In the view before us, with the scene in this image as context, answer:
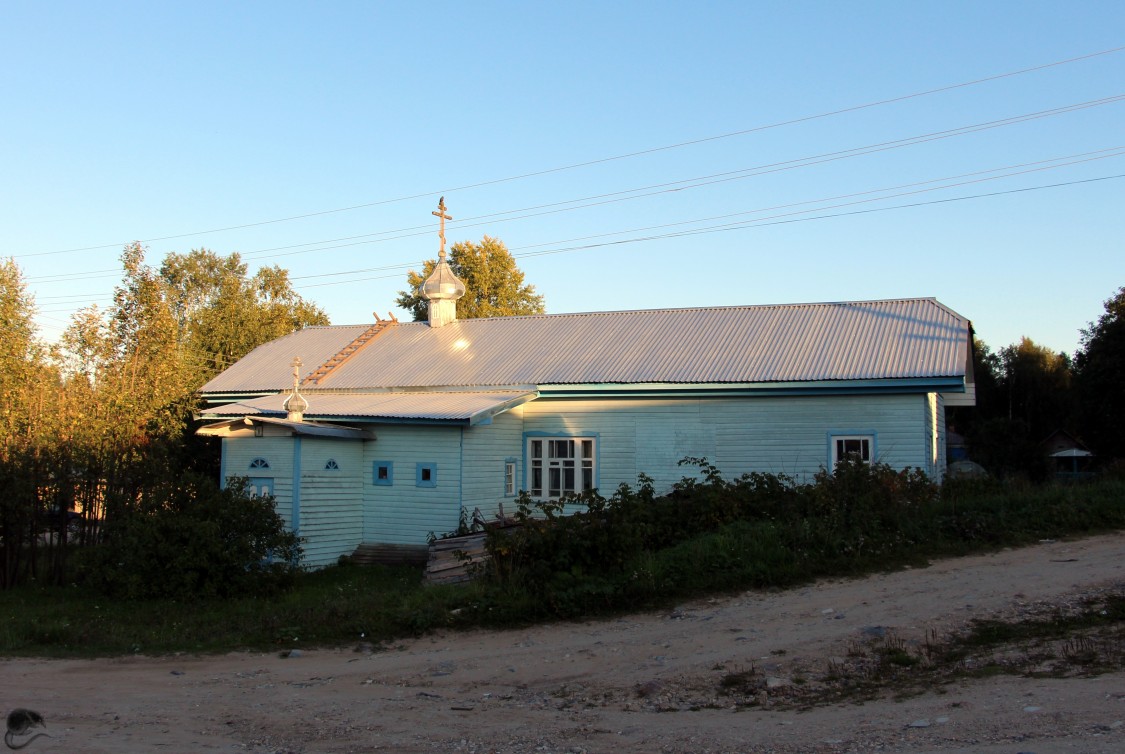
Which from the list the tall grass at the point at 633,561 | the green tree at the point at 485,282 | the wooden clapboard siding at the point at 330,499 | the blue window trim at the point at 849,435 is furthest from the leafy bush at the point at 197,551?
the green tree at the point at 485,282

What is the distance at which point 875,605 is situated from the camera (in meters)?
10.1

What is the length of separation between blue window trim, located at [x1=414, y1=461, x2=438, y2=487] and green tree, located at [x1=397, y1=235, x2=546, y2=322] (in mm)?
24116

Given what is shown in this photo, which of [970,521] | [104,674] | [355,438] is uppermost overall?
[355,438]

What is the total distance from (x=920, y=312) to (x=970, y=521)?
312 inches

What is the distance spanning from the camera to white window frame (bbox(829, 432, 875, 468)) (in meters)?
17.0

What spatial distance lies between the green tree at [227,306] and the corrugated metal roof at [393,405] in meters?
9.82

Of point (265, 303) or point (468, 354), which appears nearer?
point (468, 354)

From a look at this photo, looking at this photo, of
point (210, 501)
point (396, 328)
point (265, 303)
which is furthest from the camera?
point (265, 303)

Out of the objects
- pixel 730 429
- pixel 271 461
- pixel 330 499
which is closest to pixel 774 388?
pixel 730 429

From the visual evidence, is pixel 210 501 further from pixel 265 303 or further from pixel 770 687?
pixel 265 303

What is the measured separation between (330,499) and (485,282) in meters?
25.7

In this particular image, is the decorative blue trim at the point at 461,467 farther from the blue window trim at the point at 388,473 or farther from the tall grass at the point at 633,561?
the tall grass at the point at 633,561

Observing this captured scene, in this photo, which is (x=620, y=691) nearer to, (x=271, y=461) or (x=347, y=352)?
(x=271, y=461)

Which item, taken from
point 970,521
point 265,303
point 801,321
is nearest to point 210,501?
point 970,521
